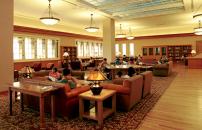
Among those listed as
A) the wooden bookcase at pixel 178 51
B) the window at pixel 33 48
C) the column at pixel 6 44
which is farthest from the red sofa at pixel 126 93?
the wooden bookcase at pixel 178 51

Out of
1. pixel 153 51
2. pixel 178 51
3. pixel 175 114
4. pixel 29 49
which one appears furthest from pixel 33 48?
pixel 178 51

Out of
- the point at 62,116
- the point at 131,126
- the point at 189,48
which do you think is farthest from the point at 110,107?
the point at 189,48

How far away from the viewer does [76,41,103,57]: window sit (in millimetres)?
15974

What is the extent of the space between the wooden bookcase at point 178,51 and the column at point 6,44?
15.7m

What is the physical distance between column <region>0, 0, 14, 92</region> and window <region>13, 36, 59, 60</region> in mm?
4887

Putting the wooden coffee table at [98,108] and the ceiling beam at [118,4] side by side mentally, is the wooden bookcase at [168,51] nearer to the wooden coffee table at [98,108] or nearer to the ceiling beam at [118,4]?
the ceiling beam at [118,4]

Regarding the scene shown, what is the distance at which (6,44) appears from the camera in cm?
569

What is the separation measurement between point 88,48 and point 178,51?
9.22 metres

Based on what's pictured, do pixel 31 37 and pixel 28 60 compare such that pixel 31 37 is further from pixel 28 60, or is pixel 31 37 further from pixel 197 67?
pixel 197 67

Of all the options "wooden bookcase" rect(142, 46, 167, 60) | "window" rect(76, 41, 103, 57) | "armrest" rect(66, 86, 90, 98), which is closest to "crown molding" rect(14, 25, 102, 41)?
"window" rect(76, 41, 103, 57)

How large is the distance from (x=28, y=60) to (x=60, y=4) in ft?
16.3

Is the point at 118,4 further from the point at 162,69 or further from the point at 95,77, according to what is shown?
the point at 95,77

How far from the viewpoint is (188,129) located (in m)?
3.22

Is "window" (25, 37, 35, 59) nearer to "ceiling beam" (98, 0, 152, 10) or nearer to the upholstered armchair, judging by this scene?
"ceiling beam" (98, 0, 152, 10)
